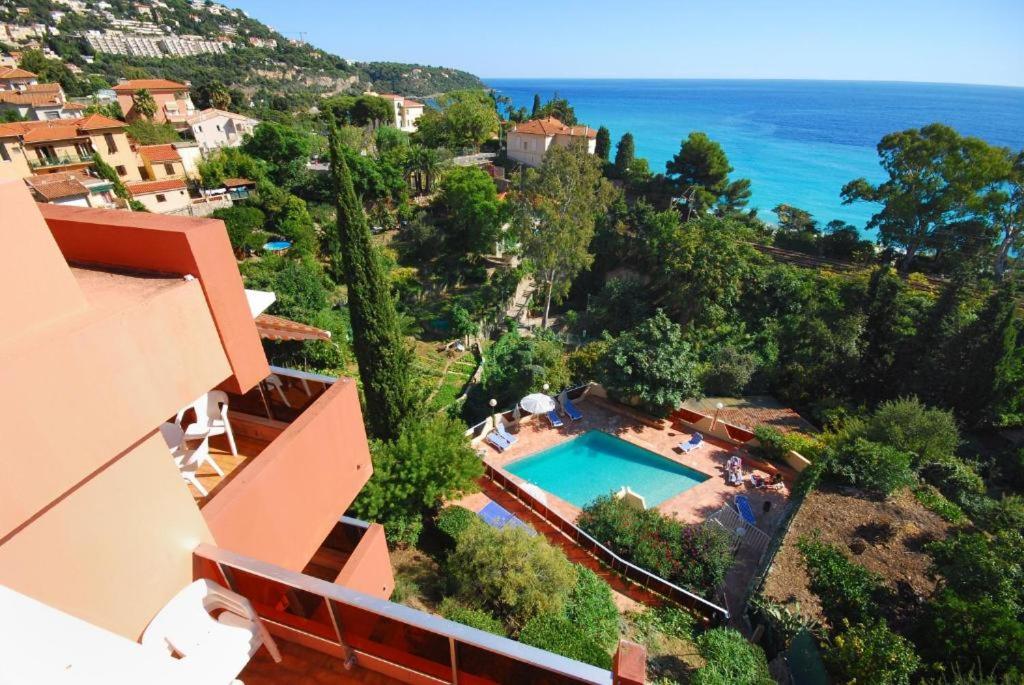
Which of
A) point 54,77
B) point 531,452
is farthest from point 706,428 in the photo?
point 54,77

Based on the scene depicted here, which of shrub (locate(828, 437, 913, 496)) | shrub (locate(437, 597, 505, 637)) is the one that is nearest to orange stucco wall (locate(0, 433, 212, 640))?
shrub (locate(437, 597, 505, 637))

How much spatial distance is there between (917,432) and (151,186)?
41270mm

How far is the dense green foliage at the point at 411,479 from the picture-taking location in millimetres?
10844

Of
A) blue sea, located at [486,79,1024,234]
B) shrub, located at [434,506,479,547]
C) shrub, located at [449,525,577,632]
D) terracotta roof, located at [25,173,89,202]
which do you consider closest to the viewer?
shrub, located at [449,525,577,632]

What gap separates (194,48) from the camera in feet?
363

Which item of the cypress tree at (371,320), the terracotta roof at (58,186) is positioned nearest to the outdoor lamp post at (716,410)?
the cypress tree at (371,320)

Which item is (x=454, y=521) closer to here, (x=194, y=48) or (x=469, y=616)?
(x=469, y=616)

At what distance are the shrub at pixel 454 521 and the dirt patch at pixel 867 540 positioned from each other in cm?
699

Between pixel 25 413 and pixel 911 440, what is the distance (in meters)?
18.2

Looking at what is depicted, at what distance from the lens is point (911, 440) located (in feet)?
45.0

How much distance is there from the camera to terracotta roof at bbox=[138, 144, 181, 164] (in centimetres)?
3312

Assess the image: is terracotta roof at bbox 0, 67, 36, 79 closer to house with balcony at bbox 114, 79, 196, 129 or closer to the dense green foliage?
house with balcony at bbox 114, 79, 196, 129

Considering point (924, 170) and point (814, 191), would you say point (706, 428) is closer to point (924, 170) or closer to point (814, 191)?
point (924, 170)

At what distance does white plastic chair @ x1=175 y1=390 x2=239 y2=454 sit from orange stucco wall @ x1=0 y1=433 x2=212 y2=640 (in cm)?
154
